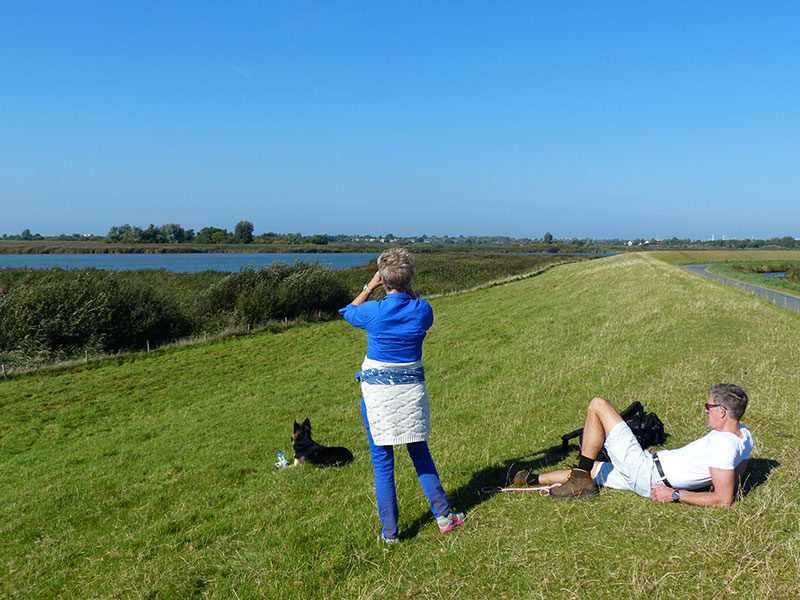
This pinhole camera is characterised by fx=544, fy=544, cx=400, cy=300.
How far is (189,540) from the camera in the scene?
228 inches

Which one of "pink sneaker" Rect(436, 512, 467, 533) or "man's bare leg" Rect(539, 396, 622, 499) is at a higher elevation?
"man's bare leg" Rect(539, 396, 622, 499)

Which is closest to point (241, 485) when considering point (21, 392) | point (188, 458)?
point (188, 458)

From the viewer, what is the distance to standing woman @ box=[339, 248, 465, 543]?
427 cm

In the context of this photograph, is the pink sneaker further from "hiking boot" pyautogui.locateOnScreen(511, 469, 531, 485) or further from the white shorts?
the white shorts

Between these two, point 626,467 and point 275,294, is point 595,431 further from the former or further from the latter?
point 275,294

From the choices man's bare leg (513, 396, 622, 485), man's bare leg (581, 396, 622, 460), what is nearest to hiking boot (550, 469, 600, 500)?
man's bare leg (513, 396, 622, 485)

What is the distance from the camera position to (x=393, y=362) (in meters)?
4.34

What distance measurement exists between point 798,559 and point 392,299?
3.33m

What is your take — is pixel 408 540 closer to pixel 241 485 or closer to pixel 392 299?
pixel 392 299

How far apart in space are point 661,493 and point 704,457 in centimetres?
49

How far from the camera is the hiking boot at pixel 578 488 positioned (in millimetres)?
5055

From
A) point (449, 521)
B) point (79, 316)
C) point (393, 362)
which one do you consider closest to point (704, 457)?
point (449, 521)

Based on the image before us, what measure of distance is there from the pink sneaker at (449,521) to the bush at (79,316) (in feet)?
99.0

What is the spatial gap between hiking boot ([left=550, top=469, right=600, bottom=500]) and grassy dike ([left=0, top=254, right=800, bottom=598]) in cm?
10
